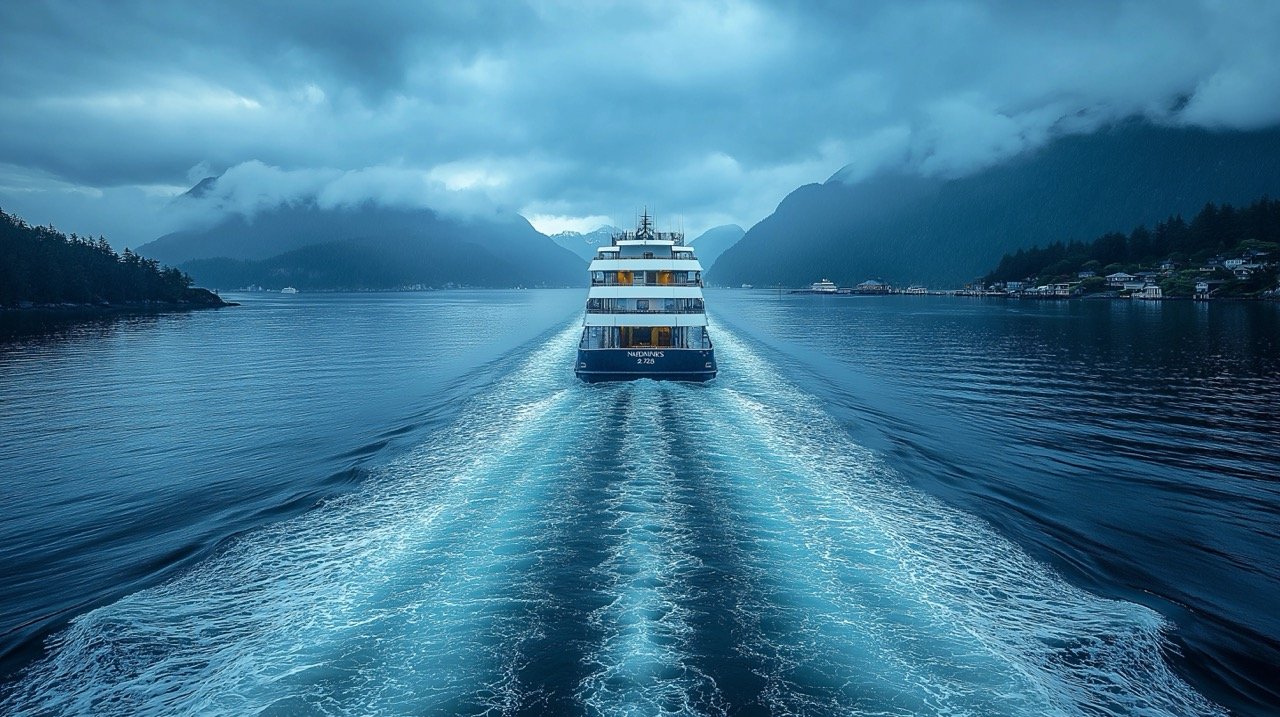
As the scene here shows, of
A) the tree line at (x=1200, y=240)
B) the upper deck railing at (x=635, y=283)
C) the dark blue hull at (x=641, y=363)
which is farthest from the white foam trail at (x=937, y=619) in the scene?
the tree line at (x=1200, y=240)

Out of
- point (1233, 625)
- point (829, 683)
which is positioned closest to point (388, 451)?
point (829, 683)

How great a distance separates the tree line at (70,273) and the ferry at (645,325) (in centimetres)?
15698

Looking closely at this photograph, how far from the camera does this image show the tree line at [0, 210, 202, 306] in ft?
436

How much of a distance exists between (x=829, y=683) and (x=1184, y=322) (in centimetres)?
10110

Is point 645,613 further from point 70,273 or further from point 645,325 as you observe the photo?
point 70,273

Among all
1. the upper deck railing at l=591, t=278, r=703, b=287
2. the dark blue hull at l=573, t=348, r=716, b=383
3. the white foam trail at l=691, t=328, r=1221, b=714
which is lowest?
the white foam trail at l=691, t=328, r=1221, b=714

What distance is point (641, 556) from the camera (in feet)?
44.0

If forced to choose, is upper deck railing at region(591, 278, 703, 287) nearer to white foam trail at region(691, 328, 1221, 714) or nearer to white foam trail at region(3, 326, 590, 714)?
white foam trail at region(691, 328, 1221, 714)

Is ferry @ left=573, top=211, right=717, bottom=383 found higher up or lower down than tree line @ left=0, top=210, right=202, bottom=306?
lower down

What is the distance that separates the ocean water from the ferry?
3.93m

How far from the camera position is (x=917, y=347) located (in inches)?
2461

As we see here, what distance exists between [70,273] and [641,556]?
191 metres

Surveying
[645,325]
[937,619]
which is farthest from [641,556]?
[645,325]

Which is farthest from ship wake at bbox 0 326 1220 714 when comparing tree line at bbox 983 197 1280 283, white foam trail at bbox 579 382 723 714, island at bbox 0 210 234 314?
tree line at bbox 983 197 1280 283
